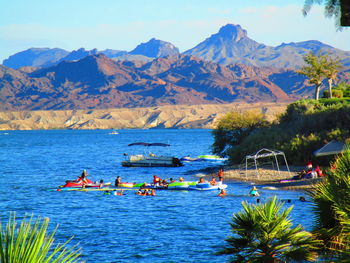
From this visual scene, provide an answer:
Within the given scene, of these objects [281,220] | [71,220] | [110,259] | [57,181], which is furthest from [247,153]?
[281,220]

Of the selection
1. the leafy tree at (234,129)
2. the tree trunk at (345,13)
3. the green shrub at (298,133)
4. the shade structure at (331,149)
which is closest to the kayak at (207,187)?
the shade structure at (331,149)

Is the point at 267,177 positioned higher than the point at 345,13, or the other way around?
the point at 345,13

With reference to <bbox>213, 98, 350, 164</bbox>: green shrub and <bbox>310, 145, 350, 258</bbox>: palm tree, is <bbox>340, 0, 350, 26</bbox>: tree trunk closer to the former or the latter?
<bbox>310, 145, 350, 258</bbox>: palm tree

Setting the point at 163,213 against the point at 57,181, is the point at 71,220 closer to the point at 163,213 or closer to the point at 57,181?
the point at 163,213

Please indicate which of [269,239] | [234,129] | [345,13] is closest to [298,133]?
[234,129]

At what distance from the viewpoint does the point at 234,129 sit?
65750 mm

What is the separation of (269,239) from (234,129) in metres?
56.0

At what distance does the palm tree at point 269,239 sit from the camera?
390 inches

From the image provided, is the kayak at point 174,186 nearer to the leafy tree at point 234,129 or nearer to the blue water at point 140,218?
the blue water at point 140,218

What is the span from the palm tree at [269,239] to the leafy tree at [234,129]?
5492 cm

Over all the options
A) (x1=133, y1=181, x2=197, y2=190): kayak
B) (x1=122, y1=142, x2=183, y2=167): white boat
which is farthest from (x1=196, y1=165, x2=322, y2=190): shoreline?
(x1=122, y1=142, x2=183, y2=167): white boat

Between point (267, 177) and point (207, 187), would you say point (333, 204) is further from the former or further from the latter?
point (267, 177)

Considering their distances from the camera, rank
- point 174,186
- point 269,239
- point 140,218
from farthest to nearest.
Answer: point 174,186
point 140,218
point 269,239

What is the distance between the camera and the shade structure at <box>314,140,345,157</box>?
4364cm
